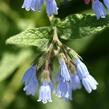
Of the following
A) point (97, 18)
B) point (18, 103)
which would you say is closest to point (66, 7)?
point (18, 103)

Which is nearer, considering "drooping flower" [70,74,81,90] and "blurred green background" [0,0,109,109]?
"drooping flower" [70,74,81,90]

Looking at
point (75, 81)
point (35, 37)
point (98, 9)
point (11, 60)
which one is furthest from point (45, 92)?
point (11, 60)

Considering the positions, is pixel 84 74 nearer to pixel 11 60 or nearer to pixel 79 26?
pixel 79 26

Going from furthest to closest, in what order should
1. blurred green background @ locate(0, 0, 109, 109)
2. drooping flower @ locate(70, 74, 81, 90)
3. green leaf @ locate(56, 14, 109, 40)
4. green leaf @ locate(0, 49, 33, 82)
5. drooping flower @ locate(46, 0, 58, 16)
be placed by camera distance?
blurred green background @ locate(0, 0, 109, 109) → green leaf @ locate(0, 49, 33, 82) → green leaf @ locate(56, 14, 109, 40) → drooping flower @ locate(70, 74, 81, 90) → drooping flower @ locate(46, 0, 58, 16)

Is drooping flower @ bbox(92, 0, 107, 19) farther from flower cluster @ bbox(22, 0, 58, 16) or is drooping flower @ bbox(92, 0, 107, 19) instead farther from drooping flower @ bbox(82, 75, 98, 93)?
drooping flower @ bbox(82, 75, 98, 93)

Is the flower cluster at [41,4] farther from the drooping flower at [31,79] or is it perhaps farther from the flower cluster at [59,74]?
the drooping flower at [31,79]

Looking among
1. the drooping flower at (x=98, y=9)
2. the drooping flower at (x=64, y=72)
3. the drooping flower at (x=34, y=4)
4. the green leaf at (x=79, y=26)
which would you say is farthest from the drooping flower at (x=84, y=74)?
the drooping flower at (x=34, y=4)

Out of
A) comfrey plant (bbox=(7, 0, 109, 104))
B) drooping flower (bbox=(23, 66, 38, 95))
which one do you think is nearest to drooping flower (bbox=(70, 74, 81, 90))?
comfrey plant (bbox=(7, 0, 109, 104))
